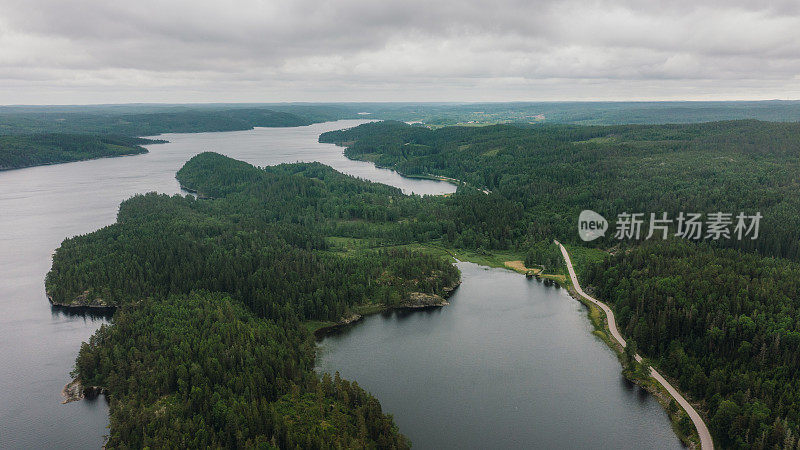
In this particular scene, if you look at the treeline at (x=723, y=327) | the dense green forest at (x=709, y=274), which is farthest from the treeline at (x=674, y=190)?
the treeline at (x=723, y=327)

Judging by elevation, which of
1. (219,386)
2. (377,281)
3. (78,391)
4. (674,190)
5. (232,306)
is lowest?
(78,391)

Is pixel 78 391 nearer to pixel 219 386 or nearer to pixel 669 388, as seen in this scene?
pixel 219 386

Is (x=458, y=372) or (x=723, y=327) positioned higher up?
Result: (x=723, y=327)

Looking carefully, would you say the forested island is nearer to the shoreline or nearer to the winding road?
the shoreline

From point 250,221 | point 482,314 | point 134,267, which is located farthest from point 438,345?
point 250,221

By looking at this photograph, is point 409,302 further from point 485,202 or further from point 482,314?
point 485,202

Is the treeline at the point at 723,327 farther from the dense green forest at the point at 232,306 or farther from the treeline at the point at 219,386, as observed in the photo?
the treeline at the point at 219,386

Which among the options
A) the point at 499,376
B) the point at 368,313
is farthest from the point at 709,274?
the point at 368,313

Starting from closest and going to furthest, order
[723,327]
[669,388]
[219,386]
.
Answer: [219,386], [669,388], [723,327]
